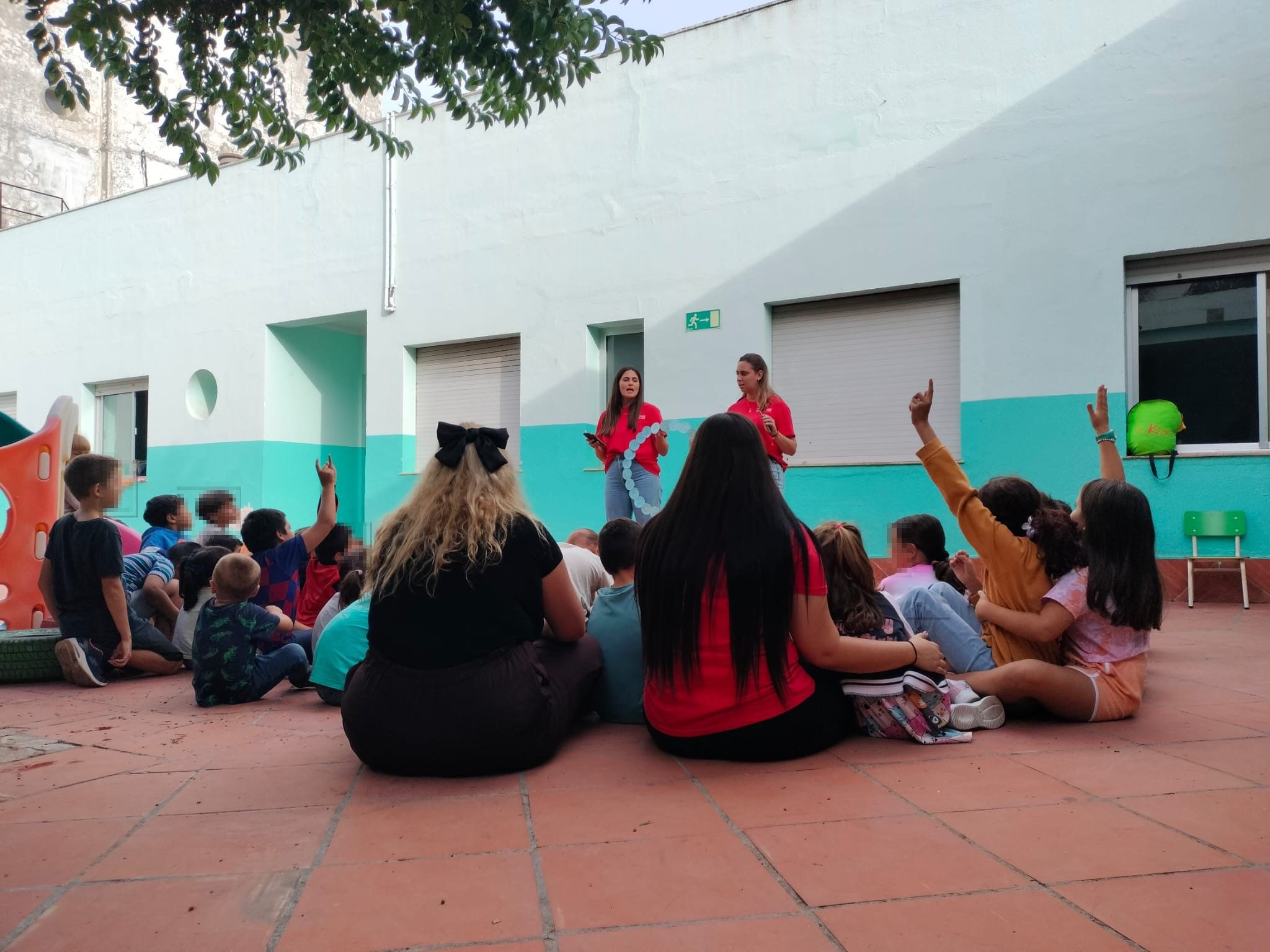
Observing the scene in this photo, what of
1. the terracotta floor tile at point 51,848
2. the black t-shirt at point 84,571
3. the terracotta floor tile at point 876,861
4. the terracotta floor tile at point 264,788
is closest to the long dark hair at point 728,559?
the terracotta floor tile at point 876,861

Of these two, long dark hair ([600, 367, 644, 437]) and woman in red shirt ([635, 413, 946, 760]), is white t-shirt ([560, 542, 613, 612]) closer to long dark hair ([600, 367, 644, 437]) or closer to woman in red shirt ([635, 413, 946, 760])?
woman in red shirt ([635, 413, 946, 760])

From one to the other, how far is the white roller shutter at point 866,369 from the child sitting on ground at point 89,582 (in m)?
5.97

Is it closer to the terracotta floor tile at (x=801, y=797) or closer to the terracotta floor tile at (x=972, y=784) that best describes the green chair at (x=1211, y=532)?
the terracotta floor tile at (x=972, y=784)

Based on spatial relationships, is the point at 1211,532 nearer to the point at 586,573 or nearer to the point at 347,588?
the point at 586,573

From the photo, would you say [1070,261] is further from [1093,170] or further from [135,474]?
[135,474]

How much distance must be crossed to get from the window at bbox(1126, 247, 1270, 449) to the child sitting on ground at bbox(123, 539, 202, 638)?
7.46 m

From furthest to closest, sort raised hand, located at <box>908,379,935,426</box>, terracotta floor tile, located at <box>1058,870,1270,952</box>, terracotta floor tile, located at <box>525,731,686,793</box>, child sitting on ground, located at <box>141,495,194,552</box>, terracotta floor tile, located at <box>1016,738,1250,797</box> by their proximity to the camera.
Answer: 1. child sitting on ground, located at <box>141,495,194,552</box>
2. raised hand, located at <box>908,379,935,426</box>
3. terracotta floor tile, located at <box>525,731,686,793</box>
4. terracotta floor tile, located at <box>1016,738,1250,797</box>
5. terracotta floor tile, located at <box>1058,870,1270,952</box>

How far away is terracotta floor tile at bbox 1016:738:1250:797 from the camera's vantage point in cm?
280

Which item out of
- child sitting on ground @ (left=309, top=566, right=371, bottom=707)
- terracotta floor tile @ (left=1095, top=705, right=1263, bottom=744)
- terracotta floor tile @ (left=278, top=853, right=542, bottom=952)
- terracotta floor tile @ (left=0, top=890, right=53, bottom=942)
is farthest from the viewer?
child sitting on ground @ (left=309, top=566, right=371, bottom=707)

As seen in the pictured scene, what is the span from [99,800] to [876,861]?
2462mm

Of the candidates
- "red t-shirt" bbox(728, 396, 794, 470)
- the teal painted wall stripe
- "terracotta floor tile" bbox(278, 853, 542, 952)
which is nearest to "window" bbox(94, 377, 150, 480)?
the teal painted wall stripe

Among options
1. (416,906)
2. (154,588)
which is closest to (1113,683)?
(416,906)

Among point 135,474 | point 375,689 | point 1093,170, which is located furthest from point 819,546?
point 135,474

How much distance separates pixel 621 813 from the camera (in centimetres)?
269
